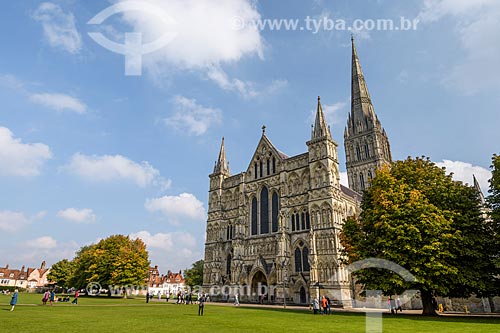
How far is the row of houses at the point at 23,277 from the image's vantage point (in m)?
105

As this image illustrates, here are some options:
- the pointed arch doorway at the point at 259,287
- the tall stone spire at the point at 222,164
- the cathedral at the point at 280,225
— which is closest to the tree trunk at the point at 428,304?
the cathedral at the point at 280,225

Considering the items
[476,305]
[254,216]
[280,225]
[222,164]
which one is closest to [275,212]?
[280,225]

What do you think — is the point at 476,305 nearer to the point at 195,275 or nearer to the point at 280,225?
the point at 280,225

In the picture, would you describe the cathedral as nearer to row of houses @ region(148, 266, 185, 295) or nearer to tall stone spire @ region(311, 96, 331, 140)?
tall stone spire @ region(311, 96, 331, 140)

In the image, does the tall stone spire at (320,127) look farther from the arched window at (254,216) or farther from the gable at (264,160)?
the arched window at (254,216)

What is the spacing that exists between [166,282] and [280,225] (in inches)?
3280

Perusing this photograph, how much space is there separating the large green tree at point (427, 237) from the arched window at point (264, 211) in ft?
72.5

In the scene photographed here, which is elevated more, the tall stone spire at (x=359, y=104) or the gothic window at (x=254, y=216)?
the tall stone spire at (x=359, y=104)

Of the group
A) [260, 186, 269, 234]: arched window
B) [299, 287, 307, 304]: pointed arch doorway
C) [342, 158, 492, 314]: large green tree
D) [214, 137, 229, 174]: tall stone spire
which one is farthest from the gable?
[342, 158, 492, 314]: large green tree

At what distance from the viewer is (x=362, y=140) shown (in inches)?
2945

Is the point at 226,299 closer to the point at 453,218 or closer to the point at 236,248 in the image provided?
the point at 236,248

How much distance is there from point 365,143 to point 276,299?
4691cm

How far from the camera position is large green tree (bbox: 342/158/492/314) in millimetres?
21438

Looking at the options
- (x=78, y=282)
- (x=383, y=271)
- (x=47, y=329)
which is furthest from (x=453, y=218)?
(x=78, y=282)
